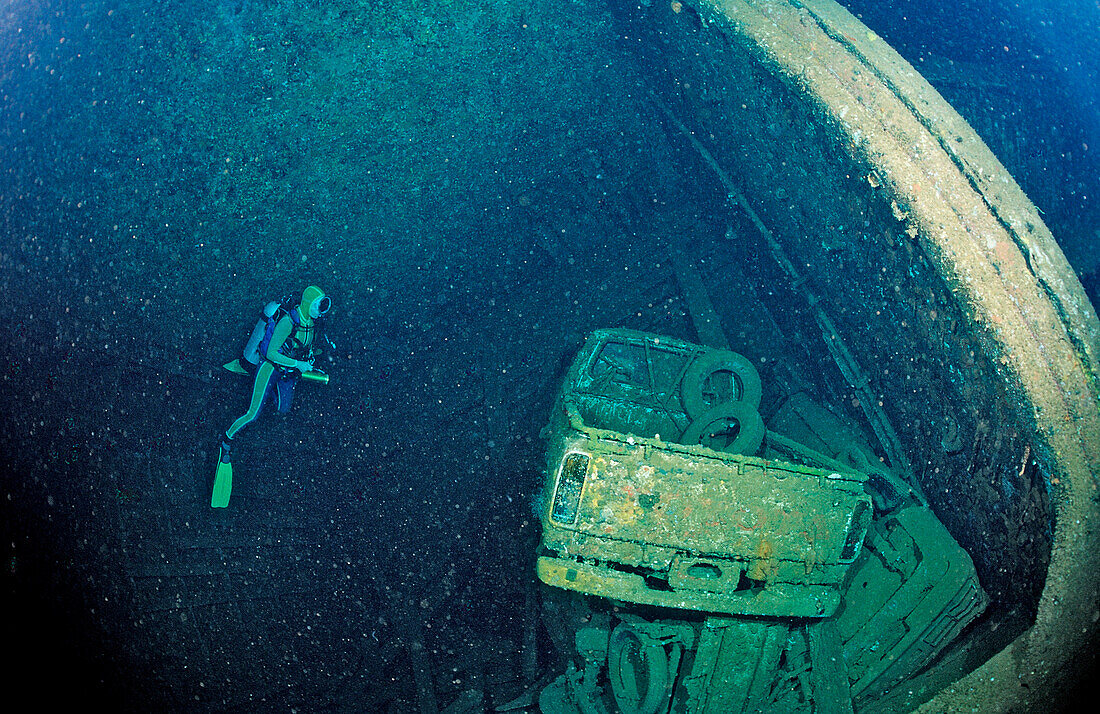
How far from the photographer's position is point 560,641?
3514 millimetres

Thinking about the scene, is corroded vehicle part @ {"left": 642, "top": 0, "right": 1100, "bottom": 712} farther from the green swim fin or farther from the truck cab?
the green swim fin

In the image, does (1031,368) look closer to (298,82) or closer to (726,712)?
(726,712)

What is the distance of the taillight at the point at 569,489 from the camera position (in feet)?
8.93

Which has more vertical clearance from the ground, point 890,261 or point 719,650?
point 890,261

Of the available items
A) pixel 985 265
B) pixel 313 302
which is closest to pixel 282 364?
pixel 313 302

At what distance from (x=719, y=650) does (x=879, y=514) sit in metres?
1.20

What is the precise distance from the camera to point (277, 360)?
363 centimetres

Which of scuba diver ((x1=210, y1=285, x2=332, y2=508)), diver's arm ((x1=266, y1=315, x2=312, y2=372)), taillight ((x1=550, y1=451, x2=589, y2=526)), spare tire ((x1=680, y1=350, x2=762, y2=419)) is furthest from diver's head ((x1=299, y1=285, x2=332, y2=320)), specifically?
spare tire ((x1=680, y1=350, x2=762, y2=419))

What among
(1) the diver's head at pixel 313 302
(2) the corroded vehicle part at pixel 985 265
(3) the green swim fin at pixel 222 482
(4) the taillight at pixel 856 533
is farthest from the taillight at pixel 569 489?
(3) the green swim fin at pixel 222 482

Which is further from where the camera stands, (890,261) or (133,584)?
(133,584)

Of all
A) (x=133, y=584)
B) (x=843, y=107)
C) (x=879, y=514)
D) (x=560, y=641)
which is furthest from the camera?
(x=133, y=584)

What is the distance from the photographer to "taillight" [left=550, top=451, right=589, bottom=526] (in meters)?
2.72

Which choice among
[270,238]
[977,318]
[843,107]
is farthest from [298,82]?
[977,318]

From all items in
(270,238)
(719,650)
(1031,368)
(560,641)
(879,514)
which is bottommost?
(560,641)
